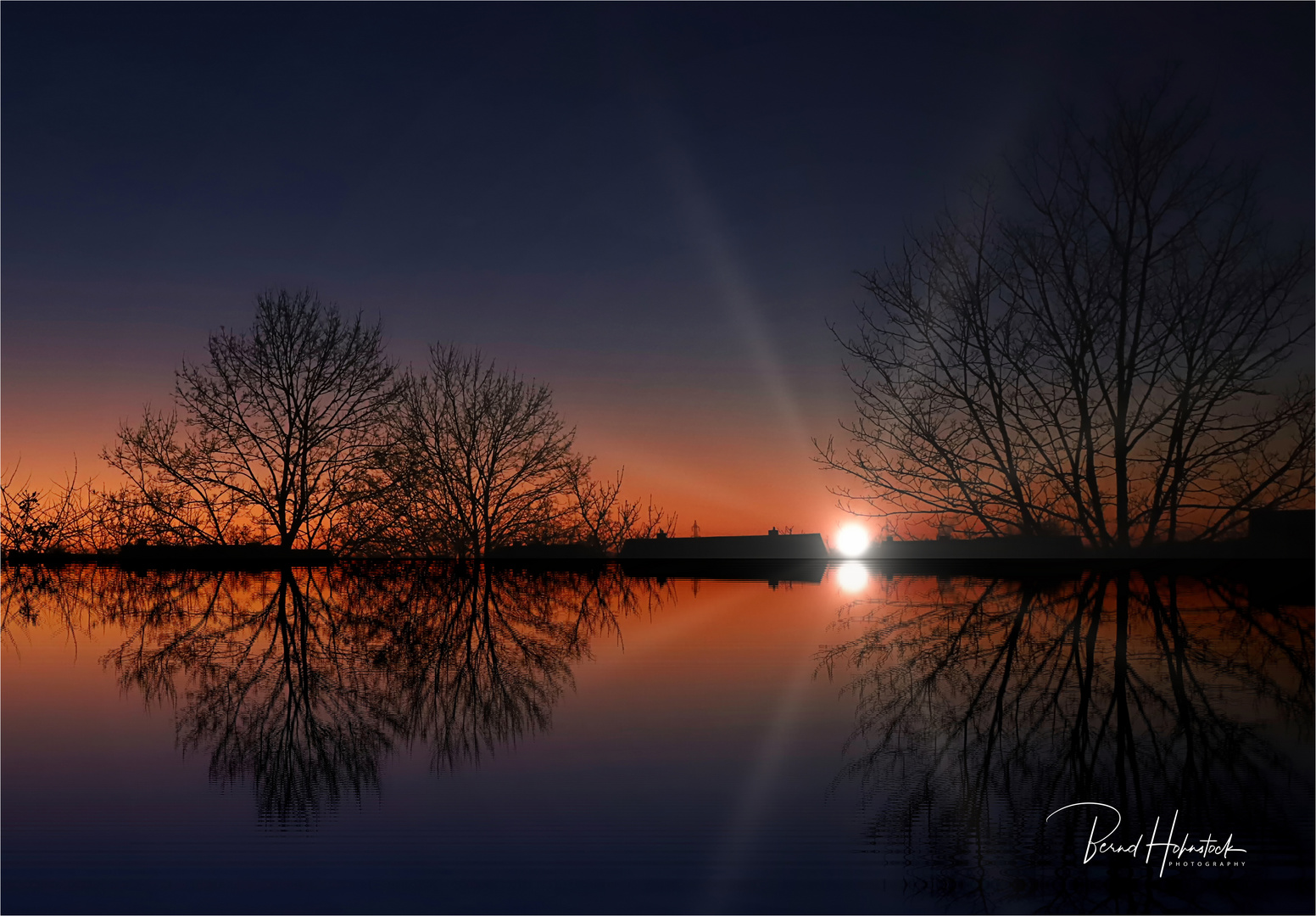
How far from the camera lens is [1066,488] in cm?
859

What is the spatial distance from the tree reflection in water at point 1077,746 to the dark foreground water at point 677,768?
11mm

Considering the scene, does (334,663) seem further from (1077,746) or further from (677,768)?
(1077,746)

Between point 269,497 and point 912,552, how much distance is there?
34.7ft

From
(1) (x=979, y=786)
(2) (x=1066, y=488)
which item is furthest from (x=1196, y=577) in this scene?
(1) (x=979, y=786)

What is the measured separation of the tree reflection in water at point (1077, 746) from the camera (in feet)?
5.72

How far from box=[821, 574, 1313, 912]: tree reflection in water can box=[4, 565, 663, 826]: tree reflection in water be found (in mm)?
1305

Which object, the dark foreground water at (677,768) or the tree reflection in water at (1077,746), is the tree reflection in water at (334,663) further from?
the tree reflection in water at (1077,746)

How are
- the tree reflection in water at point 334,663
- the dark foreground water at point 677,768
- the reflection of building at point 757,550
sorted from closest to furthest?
the dark foreground water at point 677,768 → the tree reflection in water at point 334,663 → the reflection of building at point 757,550

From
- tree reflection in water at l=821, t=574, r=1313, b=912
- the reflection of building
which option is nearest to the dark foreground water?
tree reflection in water at l=821, t=574, r=1313, b=912

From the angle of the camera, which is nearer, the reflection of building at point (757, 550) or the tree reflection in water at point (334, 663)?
the tree reflection in water at point (334, 663)

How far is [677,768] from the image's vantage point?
2.45 metres

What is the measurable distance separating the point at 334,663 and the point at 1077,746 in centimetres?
319

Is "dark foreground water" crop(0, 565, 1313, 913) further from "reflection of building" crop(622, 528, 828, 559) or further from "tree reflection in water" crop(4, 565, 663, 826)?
"reflection of building" crop(622, 528, 828, 559)

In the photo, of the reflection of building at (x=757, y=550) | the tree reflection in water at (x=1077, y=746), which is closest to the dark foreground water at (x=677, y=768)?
the tree reflection in water at (x=1077, y=746)
